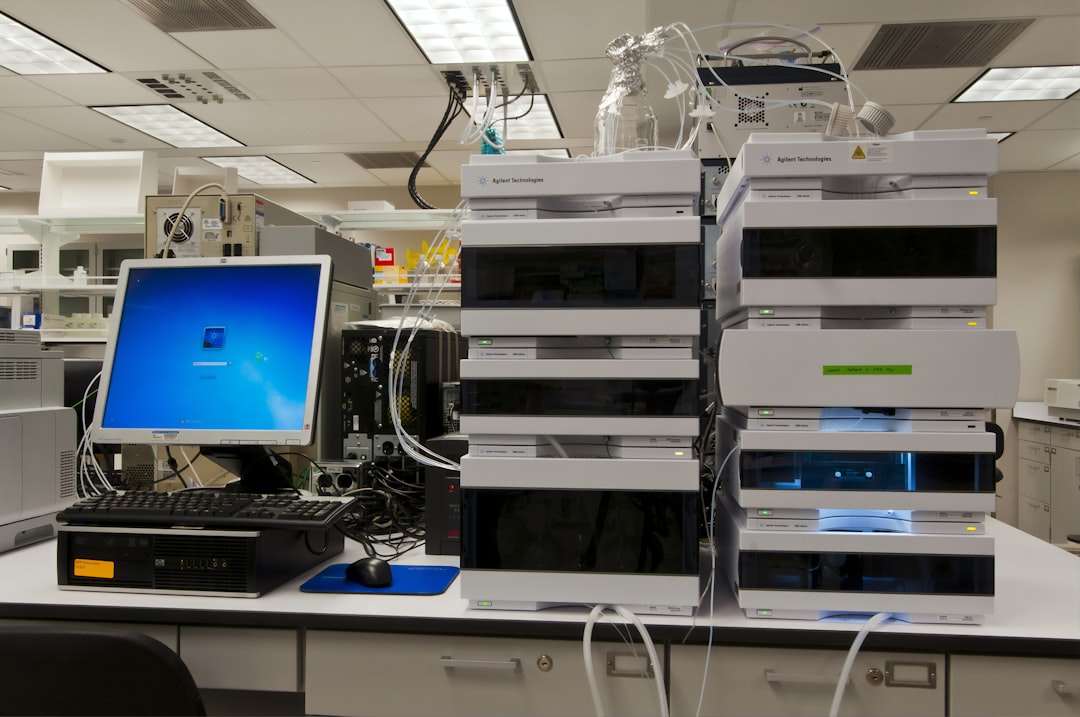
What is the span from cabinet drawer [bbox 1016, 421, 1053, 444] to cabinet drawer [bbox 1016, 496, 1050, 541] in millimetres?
425

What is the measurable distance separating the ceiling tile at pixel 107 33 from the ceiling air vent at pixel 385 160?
185 cm

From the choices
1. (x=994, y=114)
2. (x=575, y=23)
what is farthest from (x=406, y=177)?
(x=994, y=114)

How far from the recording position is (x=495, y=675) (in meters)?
0.98

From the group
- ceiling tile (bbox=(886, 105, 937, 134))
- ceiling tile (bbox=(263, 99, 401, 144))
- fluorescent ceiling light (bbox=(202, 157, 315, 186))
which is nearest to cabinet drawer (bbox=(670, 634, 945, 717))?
ceiling tile (bbox=(886, 105, 937, 134))

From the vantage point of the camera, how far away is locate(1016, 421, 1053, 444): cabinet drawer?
14.9ft

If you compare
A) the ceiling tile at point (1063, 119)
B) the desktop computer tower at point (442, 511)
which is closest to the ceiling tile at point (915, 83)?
the ceiling tile at point (1063, 119)

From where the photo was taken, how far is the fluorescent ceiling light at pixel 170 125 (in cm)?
477

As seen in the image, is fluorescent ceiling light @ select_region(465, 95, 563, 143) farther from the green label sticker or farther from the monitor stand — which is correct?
the green label sticker

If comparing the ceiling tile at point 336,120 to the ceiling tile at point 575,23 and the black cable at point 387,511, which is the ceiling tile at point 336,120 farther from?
the black cable at point 387,511

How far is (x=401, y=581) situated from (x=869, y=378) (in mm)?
784

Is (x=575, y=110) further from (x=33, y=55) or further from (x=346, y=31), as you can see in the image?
(x=33, y=55)

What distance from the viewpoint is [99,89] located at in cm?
438

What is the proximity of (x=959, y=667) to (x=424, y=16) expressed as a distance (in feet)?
11.6

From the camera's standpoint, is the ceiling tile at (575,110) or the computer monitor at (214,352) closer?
the computer monitor at (214,352)
